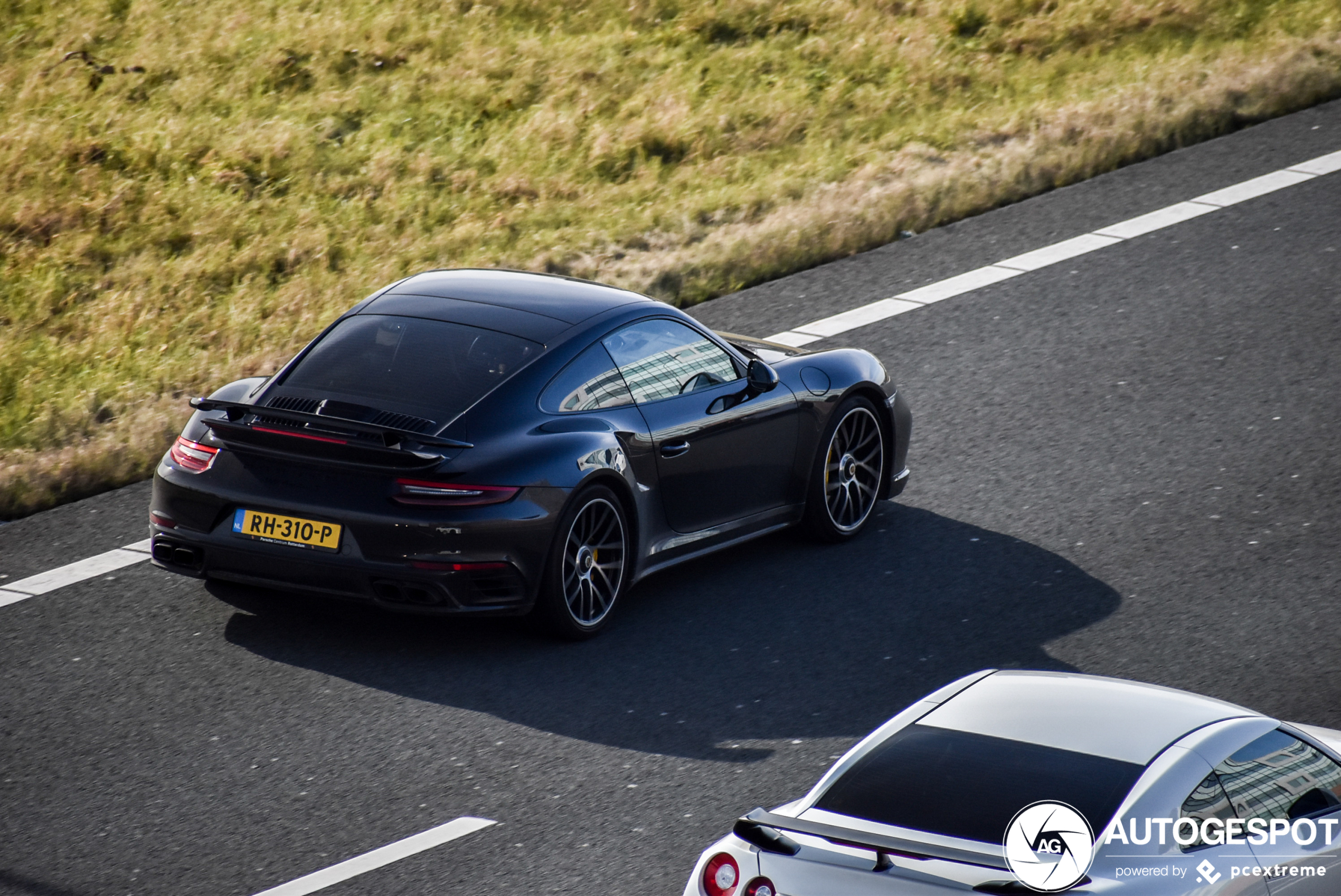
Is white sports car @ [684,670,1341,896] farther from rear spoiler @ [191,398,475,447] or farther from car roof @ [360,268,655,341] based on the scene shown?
car roof @ [360,268,655,341]

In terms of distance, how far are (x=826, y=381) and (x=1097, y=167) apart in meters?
7.43

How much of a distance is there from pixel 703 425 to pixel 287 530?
2.11 metres

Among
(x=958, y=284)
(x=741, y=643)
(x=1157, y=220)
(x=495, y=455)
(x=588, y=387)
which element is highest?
(x=588, y=387)

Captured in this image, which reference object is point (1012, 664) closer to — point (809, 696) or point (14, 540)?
point (809, 696)

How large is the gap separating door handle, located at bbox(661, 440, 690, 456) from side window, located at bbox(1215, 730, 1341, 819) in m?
3.68

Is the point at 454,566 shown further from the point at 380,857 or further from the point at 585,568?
the point at 380,857

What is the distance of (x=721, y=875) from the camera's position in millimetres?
4395

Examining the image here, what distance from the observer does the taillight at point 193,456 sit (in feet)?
25.0

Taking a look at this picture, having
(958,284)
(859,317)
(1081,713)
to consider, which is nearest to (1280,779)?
(1081,713)

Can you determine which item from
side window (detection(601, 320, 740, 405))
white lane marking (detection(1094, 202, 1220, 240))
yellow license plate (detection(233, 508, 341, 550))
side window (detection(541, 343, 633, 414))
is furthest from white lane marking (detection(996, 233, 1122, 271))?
yellow license plate (detection(233, 508, 341, 550))

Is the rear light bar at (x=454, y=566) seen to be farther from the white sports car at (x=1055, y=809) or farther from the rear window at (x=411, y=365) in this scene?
the white sports car at (x=1055, y=809)

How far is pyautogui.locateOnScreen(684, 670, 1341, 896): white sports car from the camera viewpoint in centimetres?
411

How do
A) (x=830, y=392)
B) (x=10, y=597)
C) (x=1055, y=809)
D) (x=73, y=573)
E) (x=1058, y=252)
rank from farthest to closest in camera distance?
(x=1058, y=252) < (x=830, y=392) < (x=73, y=573) < (x=10, y=597) < (x=1055, y=809)

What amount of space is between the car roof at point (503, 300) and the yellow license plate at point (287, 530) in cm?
127
